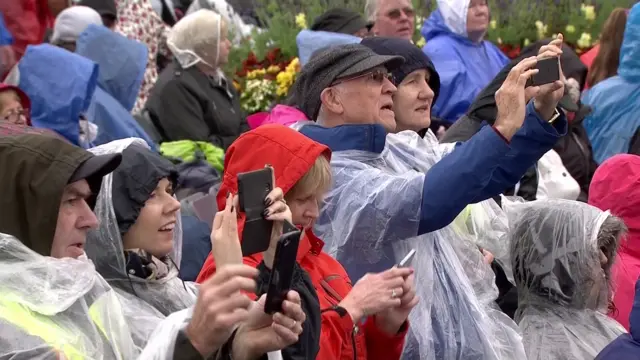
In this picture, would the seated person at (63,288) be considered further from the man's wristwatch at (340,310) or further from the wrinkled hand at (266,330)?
the man's wristwatch at (340,310)

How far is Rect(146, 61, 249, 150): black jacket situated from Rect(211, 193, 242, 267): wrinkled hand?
5.21 m

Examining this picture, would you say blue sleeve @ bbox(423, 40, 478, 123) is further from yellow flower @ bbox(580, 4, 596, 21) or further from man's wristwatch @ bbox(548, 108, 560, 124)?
man's wristwatch @ bbox(548, 108, 560, 124)

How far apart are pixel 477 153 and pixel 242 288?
5.37 ft

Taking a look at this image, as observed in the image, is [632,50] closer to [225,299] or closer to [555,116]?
[555,116]

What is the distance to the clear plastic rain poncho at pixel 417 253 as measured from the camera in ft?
13.8

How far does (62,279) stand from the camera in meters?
3.15

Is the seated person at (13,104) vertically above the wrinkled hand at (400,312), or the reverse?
the wrinkled hand at (400,312)

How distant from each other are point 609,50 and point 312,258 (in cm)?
516

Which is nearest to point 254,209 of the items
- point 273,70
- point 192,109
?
point 192,109

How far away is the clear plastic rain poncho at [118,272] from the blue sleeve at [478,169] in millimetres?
860

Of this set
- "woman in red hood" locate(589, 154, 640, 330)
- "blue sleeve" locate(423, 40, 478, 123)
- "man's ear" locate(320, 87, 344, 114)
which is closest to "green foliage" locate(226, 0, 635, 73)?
"blue sleeve" locate(423, 40, 478, 123)

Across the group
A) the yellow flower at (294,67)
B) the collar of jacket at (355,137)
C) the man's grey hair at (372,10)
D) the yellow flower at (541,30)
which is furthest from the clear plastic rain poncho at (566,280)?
the yellow flower at (541,30)

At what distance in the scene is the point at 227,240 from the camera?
9.27 ft

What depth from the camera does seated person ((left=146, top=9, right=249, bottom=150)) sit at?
318 inches
